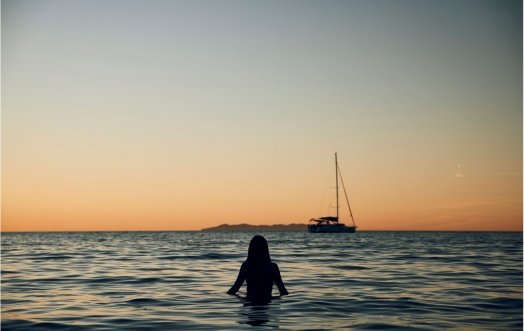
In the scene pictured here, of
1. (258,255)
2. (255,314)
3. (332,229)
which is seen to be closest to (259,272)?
(258,255)

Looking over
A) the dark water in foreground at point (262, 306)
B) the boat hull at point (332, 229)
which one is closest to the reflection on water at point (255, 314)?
the dark water in foreground at point (262, 306)

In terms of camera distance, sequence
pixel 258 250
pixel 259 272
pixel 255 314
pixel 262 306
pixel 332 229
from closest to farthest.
A: 1. pixel 255 314
2. pixel 258 250
3. pixel 259 272
4. pixel 262 306
5. pixel 332 229

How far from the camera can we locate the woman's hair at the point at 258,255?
37.0 ft

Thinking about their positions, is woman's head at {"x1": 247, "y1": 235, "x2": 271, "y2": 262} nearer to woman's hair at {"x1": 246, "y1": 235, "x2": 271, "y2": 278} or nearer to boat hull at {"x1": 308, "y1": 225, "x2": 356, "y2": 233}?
woman's hair at {"x1": 246, "y1": 235, "x2": 271, "y2": 278}

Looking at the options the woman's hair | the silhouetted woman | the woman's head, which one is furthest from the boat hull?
the woman's head

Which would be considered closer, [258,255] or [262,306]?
[258,255]

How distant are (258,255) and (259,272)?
1.81 ft

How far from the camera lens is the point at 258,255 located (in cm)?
1135

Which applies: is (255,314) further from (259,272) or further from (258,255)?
(258,255)

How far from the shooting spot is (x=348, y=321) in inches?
420

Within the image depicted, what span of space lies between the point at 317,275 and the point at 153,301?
8.62 metres

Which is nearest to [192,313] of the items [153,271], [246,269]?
[246,269]

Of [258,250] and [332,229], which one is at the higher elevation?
[258,250]

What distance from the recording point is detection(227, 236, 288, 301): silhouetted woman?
11.3 m
